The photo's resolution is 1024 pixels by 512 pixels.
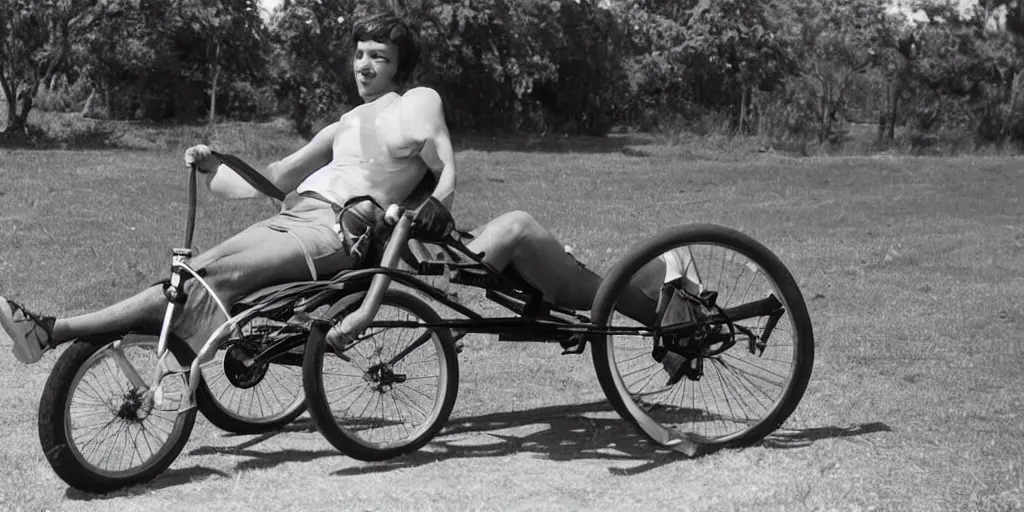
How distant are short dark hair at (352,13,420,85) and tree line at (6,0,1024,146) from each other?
746 inches

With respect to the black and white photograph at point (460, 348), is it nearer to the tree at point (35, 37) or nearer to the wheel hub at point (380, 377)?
the wheel hub at point (380, 377)

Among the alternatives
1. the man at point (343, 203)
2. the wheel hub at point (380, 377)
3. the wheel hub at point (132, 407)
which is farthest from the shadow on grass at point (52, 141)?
the wheel hub at point (132, 407)

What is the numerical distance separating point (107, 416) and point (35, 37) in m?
19.5

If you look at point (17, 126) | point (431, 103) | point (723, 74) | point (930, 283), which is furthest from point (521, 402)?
point (723, 74)

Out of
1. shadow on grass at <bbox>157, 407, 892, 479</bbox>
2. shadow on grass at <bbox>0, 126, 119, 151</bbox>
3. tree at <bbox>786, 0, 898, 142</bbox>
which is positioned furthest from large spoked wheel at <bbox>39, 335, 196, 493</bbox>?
tree at <bbox>786, 0, 898, 142</bbox>

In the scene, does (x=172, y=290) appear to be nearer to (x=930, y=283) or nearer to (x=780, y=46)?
(x=930, y=283)

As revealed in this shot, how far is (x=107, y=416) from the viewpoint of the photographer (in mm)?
4344

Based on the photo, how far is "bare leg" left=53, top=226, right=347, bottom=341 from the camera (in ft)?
13.3

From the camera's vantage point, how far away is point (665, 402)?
211 inches

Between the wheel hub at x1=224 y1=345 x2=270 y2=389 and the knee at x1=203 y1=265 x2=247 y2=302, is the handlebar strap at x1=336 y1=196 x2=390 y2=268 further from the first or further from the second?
the wheel hub at x1=224 y1=345 x2=270 y2=389

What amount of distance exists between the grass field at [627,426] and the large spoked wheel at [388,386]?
0.11 meters

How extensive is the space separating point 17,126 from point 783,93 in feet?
53.0

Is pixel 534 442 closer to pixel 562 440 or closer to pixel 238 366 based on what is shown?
pixel 562 440

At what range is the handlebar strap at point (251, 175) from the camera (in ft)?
14.9
